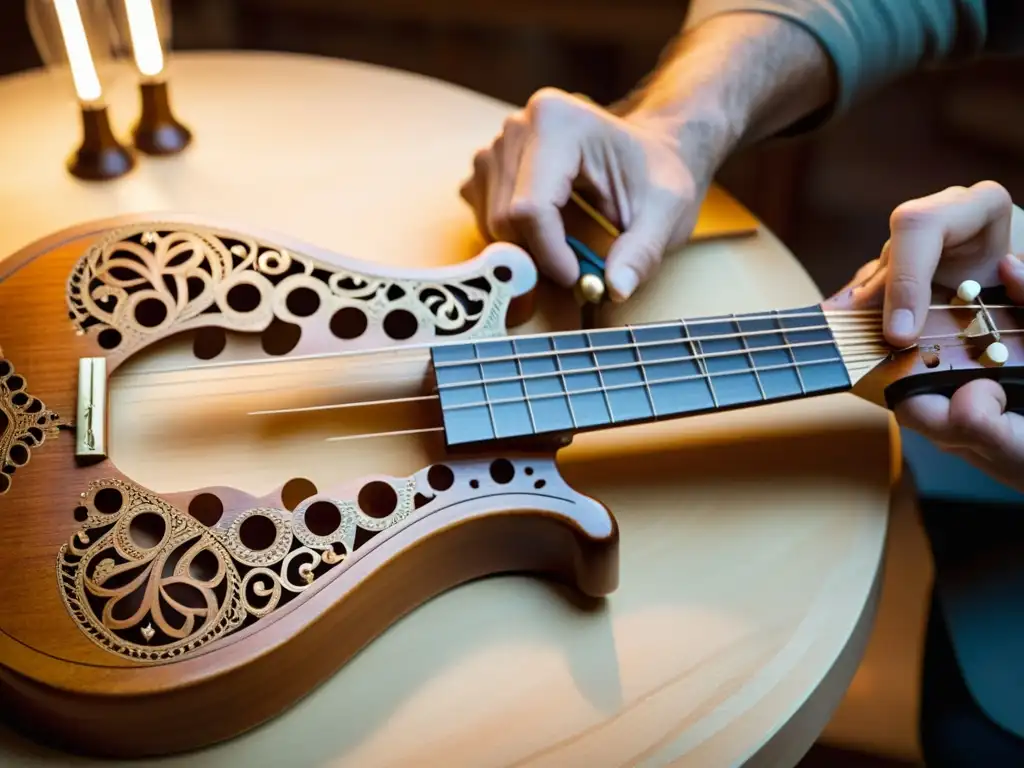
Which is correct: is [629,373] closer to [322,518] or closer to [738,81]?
[322,518]

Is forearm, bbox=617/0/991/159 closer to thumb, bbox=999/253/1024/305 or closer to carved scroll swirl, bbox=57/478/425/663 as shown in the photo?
thumb, bbox=999/253/1024/305

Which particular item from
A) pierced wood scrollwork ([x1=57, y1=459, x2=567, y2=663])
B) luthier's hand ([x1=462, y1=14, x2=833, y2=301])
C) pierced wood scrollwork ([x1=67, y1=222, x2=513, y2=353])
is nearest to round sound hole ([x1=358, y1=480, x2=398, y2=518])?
pierced wood scrollwork ([x1=57, y1=459, x2=567, y2=663])

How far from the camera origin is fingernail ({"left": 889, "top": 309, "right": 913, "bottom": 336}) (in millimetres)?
705

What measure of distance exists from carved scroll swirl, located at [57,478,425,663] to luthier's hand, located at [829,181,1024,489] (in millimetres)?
368

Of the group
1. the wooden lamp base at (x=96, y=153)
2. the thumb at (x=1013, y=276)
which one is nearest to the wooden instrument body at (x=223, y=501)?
the wooden lamp base at (x=96, y=153)

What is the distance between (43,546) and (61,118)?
0.58 meters

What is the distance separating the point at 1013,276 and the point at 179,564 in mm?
616

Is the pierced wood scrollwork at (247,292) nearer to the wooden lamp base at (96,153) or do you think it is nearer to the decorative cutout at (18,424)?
the decorative cutout at (18,424)

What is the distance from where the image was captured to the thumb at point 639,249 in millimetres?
777

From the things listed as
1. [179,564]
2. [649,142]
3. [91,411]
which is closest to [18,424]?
[91,411]

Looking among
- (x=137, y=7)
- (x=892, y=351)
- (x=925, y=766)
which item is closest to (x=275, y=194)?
(x=137, y=7)

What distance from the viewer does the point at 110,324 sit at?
688mm

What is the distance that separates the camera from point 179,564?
1.97ft

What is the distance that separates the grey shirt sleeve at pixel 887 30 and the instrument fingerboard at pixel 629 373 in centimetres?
36
